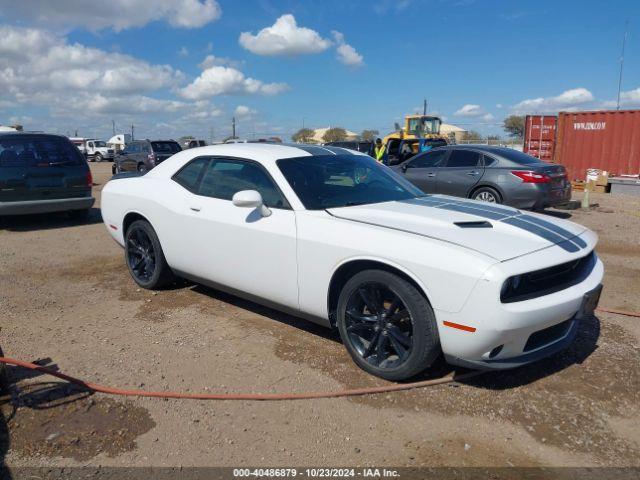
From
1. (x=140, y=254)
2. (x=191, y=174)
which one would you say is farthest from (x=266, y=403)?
(x=140, y=254)

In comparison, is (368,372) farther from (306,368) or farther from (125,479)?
(125,479)

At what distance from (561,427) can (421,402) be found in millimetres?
791

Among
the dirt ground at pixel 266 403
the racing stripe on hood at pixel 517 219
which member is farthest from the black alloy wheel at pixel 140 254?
the racing stripe on hood at pixel 517 219

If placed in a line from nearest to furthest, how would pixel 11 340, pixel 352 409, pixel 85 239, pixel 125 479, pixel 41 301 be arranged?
A: 1. pixel 125 479
2. pixel 352 409
3. pixel 11 340
4. pixel 41 301
5. pixel 85 239

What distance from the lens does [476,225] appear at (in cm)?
345

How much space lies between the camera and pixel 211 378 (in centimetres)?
351

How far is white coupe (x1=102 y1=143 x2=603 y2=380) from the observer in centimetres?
294

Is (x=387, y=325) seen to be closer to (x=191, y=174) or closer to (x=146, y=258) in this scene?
(x=191, y=174)

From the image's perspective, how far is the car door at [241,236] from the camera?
150 inches

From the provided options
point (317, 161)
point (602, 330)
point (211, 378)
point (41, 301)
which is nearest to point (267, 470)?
point (211, 378)

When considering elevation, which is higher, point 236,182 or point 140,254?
point 236,182

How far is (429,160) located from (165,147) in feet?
39.1

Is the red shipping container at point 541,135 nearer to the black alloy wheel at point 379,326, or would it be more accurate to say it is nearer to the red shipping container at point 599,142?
the red shipping container at point 599,142

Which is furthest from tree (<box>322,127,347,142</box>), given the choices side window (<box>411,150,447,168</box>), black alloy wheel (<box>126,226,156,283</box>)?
black alloy wheel (<box>126,226,156,283</box>)
